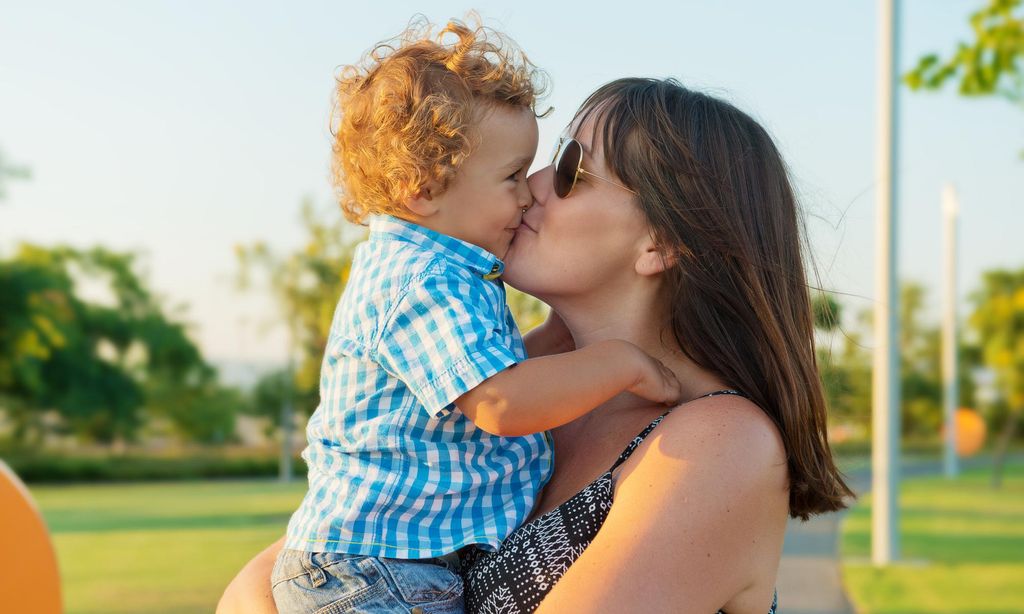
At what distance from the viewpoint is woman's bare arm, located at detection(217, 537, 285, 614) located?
2021 millimetres

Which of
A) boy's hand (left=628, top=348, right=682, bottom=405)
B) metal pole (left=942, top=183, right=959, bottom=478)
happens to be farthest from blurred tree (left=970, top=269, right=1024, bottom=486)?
boy's hand (left=628, top=348, right=682, bottom=405)

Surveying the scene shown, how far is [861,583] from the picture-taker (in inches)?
413

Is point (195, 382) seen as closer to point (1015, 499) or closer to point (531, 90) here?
point (1015, 499)

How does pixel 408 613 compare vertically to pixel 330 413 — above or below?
below

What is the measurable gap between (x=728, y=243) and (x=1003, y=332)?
95.9 ft

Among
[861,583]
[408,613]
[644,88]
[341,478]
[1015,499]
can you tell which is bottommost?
[1015,499]

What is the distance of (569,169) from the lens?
204cm

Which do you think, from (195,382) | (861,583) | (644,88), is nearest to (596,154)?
(644,88)

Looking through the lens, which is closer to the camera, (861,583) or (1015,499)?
(861,583)

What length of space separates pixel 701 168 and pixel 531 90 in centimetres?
40

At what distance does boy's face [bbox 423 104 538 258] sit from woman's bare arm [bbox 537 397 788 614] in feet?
1.67

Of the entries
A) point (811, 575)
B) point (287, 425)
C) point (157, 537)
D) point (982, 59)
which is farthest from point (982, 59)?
point (287, 425)

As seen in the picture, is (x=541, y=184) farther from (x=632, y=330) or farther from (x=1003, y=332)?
(x=1003, y=332)

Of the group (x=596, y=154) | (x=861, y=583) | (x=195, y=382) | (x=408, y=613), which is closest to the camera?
(x=408, y=613)
